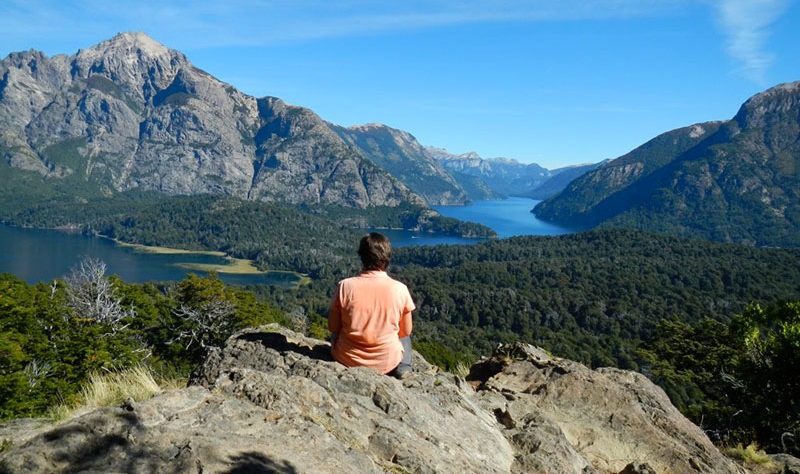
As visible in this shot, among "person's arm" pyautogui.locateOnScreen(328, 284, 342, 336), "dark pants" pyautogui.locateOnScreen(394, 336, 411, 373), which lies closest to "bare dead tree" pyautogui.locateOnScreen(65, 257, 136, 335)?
"person's arm" pyautogui.locateOnScreen(328, 284, 342, 336)

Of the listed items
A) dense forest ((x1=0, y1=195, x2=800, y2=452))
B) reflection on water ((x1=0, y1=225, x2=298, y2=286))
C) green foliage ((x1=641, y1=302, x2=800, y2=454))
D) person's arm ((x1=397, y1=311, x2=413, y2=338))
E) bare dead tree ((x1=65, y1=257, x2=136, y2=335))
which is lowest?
Answer: reflection on water ((x1=0, y1=225, x2=298, y2=286))

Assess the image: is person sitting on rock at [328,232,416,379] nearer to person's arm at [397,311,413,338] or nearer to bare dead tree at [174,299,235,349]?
person's arm at [397,311,413,338]

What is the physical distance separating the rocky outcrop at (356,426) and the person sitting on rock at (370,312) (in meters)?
0.40

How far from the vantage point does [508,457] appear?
6.12 meters

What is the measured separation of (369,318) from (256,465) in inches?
109

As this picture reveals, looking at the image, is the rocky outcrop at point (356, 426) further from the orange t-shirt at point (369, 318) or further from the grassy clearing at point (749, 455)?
the grassy clearing at point (749, 455)

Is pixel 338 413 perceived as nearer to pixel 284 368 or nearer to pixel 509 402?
pixel 284 368

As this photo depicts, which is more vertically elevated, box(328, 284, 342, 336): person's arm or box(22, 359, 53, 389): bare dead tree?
box(328, 284, 342, 336): person's arm

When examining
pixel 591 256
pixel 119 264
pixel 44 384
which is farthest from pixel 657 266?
pixel 119 264

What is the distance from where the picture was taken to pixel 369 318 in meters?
6.50

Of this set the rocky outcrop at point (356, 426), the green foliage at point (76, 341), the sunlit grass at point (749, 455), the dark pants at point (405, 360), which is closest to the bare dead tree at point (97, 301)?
the green foliage at point (76, 341)

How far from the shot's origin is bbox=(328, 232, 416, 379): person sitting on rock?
6.46m

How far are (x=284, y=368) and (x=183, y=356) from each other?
28480 mm

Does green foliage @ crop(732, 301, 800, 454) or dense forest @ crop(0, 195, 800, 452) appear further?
dense forest @ crop(0, 195, 800, 452)
